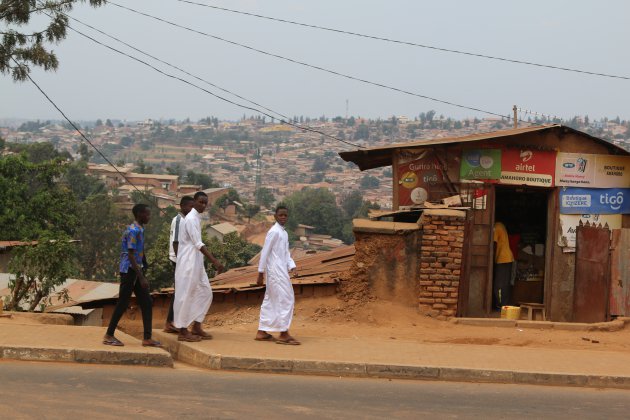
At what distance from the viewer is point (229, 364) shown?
8914 millimetres

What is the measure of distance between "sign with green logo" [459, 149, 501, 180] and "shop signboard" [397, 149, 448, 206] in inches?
11.4

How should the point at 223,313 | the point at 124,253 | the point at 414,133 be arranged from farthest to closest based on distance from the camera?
the point at 414,133, the point at 223,313, the point at 124,253

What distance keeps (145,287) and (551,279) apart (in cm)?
666

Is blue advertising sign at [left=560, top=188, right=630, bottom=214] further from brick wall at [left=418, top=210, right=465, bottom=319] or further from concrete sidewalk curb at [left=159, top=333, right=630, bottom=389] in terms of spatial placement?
concrete sidewalk curb at [left=159, top=333, right=630, bottom=389]

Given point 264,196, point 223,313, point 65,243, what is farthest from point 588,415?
point 264,196

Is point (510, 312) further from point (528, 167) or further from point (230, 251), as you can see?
point (230, 251)

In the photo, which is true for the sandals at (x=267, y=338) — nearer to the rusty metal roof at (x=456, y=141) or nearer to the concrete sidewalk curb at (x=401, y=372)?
the concrete sidewalk curb at (x=401, y=372)

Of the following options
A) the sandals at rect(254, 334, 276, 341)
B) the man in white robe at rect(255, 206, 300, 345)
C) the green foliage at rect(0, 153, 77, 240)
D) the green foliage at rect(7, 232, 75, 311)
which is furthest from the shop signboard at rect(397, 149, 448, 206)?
the green foliage at rect(0, 153, 77, 240)

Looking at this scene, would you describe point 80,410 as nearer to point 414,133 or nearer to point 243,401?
point 243,401

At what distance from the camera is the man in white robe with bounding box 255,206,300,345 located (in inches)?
388

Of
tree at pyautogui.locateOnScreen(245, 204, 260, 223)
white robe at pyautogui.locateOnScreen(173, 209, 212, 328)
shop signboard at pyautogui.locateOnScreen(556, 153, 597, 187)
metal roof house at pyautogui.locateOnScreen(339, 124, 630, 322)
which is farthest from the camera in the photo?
tree at pyautogui.locateOnScreen(245, 204, 260, 223)

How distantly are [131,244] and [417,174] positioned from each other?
5.49 m

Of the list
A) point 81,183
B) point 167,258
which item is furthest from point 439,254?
point 81,183

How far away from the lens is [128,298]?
9258 millimetres
